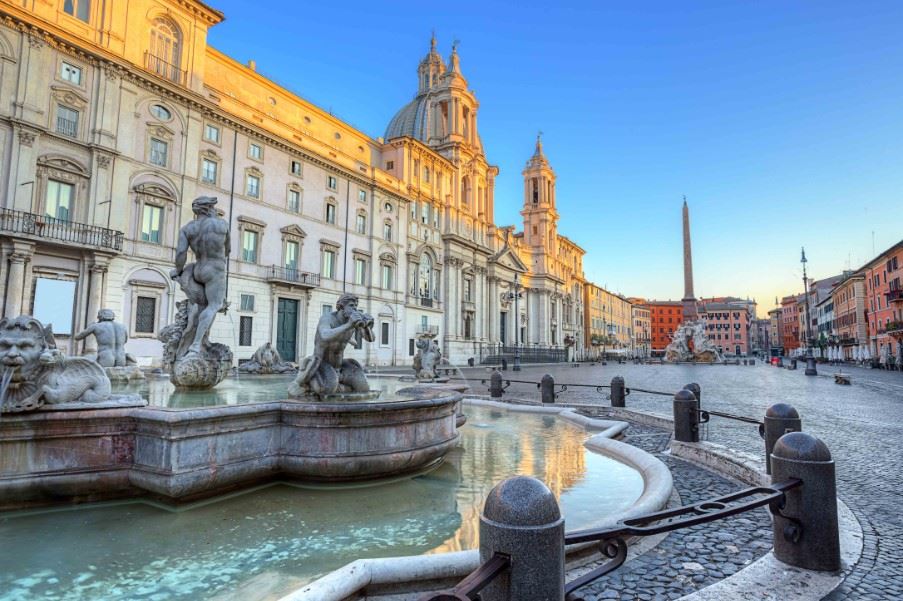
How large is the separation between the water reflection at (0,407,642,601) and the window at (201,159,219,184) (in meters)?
23.9

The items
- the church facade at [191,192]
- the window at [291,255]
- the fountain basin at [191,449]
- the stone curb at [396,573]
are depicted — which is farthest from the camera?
the window at [291,255]

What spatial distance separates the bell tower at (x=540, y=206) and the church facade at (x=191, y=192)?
2417cm

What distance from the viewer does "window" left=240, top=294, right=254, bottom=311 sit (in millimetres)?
26047

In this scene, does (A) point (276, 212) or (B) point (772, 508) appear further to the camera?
(A) point (276, 212)

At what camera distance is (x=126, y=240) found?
20.8 metres

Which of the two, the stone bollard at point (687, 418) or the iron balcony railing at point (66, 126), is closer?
the stone bollard at point (687, 418)

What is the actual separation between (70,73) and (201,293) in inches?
768

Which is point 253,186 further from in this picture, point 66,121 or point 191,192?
point 66,121

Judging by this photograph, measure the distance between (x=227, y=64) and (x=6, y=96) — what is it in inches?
457

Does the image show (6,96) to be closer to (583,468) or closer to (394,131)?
(583,468)

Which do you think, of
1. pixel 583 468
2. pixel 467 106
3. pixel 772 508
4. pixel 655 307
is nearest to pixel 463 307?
pixel 467 106

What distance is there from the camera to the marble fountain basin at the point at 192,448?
3.68 meters

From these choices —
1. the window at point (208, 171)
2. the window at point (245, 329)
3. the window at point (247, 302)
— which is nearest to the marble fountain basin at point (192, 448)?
the window at point (245, 329)

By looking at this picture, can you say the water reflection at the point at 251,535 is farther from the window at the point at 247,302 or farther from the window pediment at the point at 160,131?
the window at the point at 247,302
